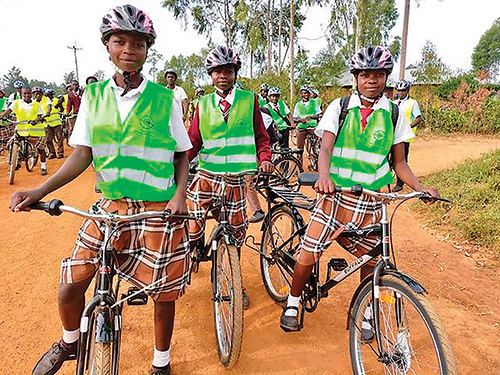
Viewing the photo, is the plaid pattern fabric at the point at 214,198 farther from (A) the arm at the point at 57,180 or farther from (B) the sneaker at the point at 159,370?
(A) the arm at the point at 57,180

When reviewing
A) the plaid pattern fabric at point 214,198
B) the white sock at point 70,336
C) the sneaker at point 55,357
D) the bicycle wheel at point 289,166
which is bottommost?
the sneaker at point 55,357

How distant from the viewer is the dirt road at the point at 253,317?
2816mm

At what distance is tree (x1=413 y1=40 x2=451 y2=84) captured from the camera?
21.9 metres

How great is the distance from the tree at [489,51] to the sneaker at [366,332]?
6905 centimetres

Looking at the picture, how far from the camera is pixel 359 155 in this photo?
103 inches

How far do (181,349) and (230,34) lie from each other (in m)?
27.6

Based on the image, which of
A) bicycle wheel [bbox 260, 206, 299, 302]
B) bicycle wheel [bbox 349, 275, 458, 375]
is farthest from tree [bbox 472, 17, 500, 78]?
bicycle wheel [bbox 349, 275, 458, 375]

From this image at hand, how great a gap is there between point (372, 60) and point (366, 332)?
1.77 meters

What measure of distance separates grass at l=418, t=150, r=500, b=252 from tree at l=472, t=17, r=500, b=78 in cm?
6296

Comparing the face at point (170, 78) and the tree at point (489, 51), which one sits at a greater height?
the tree at point (489, 51)

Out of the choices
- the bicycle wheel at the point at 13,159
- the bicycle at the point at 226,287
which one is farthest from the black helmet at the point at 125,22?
the bicycle wheel at the point at 13,159

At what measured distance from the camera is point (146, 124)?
6.68 ft

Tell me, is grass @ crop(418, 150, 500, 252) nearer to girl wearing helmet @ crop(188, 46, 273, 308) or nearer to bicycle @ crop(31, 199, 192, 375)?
girl wearing helmet @ crop(188, 46, 273, 308)

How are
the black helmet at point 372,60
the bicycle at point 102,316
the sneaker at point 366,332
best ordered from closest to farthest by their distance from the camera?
the bicycle at point 102,316, the sneaker at point 366,332, the black helmet at point 372,60
